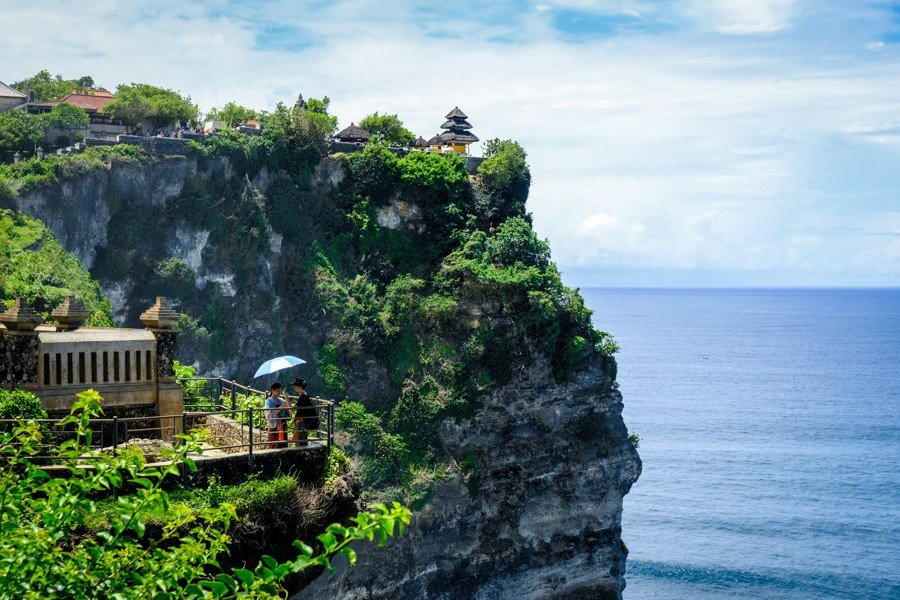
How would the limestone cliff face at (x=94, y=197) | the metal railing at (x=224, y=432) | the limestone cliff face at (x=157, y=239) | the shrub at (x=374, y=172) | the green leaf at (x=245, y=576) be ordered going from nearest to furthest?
the green leaf at (x=245, y=576)
the metal railing at (x=224, y=432)
the limestone cliff face at (x=94, y=197)
the limestone cliff face at (x=157, y=239)
the shrub at (x=374, y=172)

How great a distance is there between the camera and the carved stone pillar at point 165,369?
1495cm

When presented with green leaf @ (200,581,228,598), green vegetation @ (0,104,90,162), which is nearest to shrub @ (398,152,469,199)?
green vegetation @ (0,104,90,162)

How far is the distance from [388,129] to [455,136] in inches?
178

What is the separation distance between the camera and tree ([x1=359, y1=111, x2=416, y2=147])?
193ft

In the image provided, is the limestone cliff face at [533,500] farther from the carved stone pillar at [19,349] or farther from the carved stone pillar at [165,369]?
the carved stone pillar at [19,349]

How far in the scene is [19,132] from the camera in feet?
171

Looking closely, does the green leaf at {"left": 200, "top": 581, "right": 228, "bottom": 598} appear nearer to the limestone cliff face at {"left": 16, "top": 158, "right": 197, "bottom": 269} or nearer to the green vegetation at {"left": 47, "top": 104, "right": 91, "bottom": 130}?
the limestone cliff face at {"left": 16, "top": 158, "right": 197, "bottom": 269}

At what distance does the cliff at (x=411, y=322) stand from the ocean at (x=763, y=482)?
34.6 ft

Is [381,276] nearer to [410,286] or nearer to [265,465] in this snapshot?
[410,286]

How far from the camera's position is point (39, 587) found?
777 centimetres

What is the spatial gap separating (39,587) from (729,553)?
190 ft

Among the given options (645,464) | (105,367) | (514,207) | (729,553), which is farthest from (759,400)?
(105,367)

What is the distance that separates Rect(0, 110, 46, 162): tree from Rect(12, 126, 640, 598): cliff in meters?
5.08

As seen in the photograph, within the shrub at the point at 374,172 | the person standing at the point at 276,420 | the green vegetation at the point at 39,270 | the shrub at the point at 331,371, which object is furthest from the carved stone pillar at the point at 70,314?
the shrub at the point at 374,172
